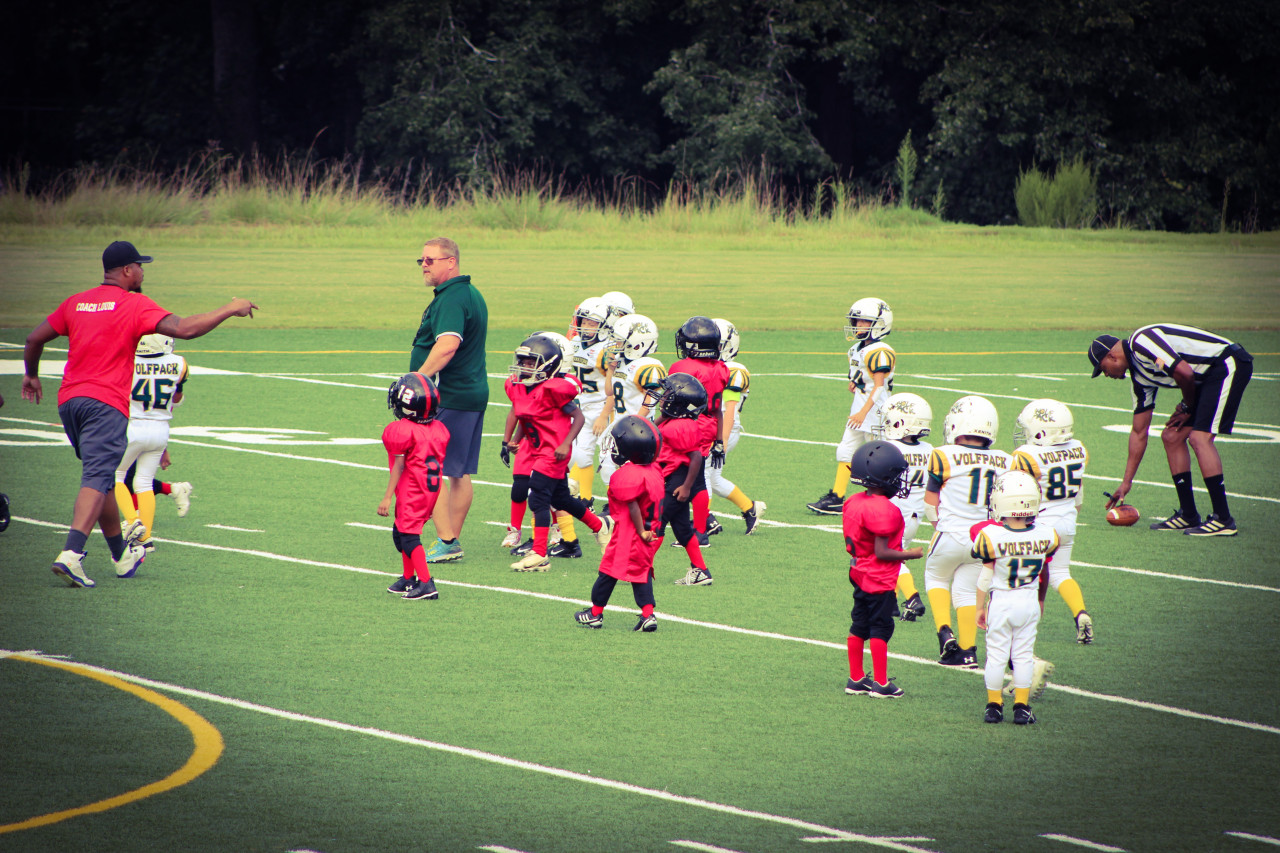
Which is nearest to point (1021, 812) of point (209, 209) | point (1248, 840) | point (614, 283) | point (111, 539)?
point (1248, 840)

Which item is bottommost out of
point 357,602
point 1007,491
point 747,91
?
point 357,602

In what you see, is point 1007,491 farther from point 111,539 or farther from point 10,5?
point 10,5

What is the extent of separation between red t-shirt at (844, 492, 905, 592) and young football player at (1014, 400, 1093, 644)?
1.57 m

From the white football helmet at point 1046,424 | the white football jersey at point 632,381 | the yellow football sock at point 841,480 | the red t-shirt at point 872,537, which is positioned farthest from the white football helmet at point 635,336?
the red t-shirt at point 872,537

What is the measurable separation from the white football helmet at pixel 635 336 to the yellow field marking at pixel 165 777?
482 cm

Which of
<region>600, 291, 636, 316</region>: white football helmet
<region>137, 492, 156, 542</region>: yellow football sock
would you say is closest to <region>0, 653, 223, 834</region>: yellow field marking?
<region>137, 492, 156, 542</region>: yellow football sock

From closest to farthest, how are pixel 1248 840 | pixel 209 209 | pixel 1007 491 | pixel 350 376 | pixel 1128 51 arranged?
pixel 1248 840
pixel 1007 491
pixel 350 376
pixel 209 209
pixel 1128 51

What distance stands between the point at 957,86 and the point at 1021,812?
40981 millimetres

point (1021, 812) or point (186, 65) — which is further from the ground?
point (186, 65)

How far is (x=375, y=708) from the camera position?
7191 millimetres

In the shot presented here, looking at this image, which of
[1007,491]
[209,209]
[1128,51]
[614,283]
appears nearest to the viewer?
[1007,491]

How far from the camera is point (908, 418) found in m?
8.95

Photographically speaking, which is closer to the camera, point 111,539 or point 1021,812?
point 1021,812

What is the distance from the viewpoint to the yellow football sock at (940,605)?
26.9 ft
